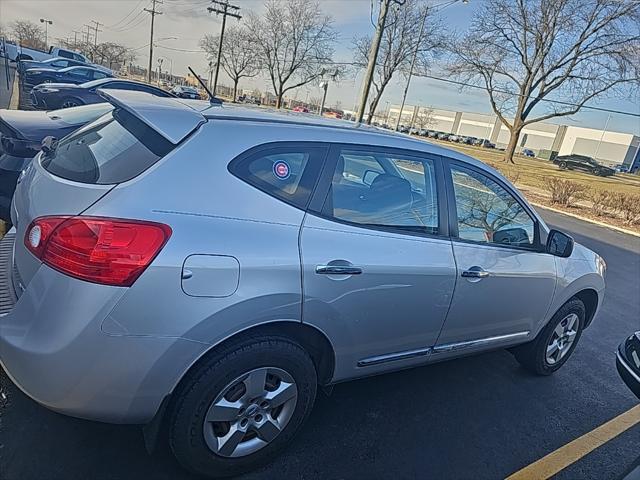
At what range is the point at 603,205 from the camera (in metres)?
13.8

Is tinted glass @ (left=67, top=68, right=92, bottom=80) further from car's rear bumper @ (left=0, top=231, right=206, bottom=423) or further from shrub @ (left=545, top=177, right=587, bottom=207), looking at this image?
car's rear bumper @ (left=0, top=231, right=206, bottom=423)

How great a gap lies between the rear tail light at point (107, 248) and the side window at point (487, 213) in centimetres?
184

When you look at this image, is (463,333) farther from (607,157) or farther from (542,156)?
(607,157)

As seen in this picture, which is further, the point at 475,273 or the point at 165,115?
the point at 475,273

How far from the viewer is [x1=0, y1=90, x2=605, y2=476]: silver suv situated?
1.69 meters

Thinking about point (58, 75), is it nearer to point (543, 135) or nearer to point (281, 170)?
point (281, 170)

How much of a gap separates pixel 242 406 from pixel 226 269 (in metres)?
0.71

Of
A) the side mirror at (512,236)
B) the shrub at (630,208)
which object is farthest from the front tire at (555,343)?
the shrub at (630,208)

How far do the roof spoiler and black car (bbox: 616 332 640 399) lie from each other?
3.12 m

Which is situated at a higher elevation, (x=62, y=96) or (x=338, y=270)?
(x=338, y=270)

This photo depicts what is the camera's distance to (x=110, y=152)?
208 cm

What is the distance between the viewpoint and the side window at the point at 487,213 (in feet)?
9.07

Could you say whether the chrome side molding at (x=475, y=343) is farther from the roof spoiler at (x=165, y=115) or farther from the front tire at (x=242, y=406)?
the roof spoiler at (x=165, y=115)

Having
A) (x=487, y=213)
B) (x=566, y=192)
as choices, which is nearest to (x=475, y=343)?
(x=487, y=213)
